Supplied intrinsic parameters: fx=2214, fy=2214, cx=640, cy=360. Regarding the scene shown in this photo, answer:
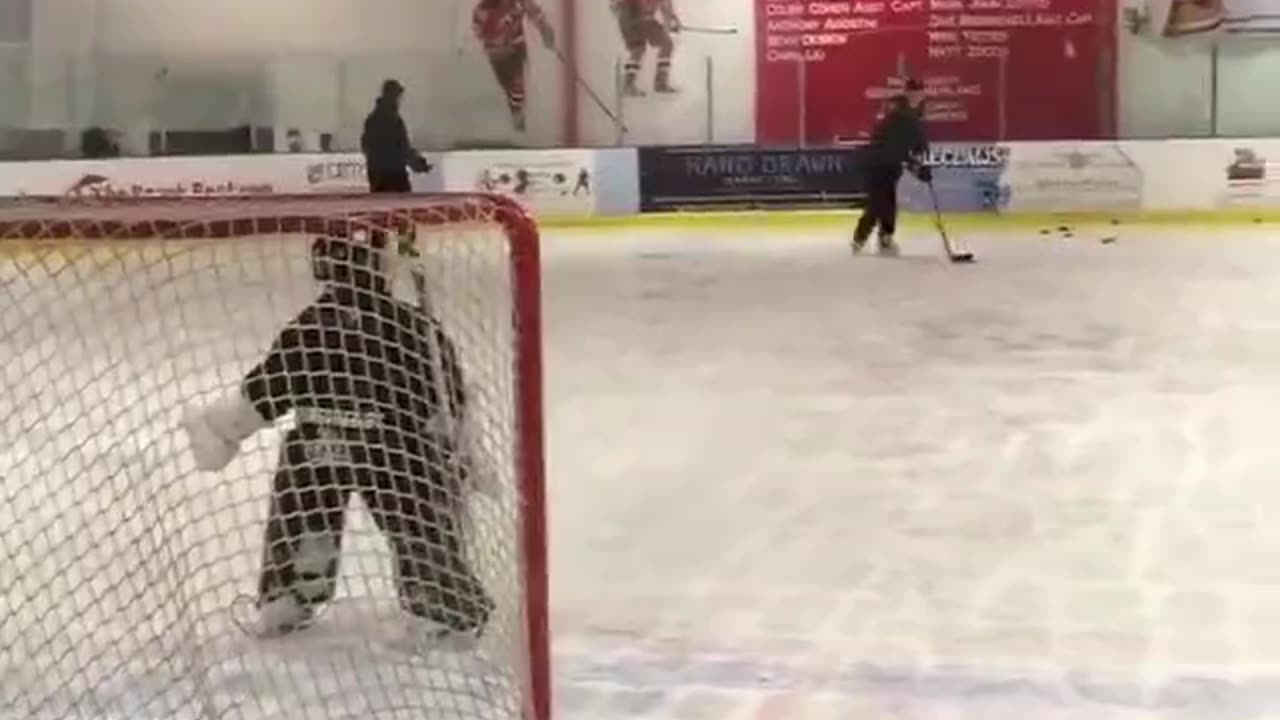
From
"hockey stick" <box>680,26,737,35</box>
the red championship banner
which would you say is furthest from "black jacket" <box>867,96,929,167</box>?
"hockey stick" <box>680,26,737,35</box>

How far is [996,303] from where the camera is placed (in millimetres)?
11508

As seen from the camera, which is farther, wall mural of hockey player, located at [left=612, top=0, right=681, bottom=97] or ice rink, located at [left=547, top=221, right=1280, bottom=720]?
wall mural of hockey player, located at [left=612, top=0, right=681, bottom=97]

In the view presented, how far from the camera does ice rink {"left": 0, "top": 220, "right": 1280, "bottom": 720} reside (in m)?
4.56

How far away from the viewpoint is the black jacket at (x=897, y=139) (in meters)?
14.5

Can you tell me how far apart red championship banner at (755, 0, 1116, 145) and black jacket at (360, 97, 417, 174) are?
465cm

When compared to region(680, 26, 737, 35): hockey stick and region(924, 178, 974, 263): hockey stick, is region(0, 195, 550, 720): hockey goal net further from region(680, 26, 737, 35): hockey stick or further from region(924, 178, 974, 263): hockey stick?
region(680, 26, 737, 35): hockey stick

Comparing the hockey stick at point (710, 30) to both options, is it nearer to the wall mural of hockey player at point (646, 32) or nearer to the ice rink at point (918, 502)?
the wall mural of hockey player at point (646, 32)

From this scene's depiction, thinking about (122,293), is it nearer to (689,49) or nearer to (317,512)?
(317,512)

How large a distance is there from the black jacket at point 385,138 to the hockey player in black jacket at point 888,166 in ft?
9.97

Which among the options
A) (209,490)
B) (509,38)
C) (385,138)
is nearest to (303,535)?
(209,490)

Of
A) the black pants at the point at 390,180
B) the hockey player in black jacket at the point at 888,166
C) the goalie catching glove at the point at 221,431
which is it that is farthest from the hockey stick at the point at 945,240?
the goalie catching glove at the point at 221,431

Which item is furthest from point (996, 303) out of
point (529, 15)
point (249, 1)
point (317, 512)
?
point (249, 1)

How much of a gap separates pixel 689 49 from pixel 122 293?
48.9 feet

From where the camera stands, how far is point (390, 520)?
14.1 ft
